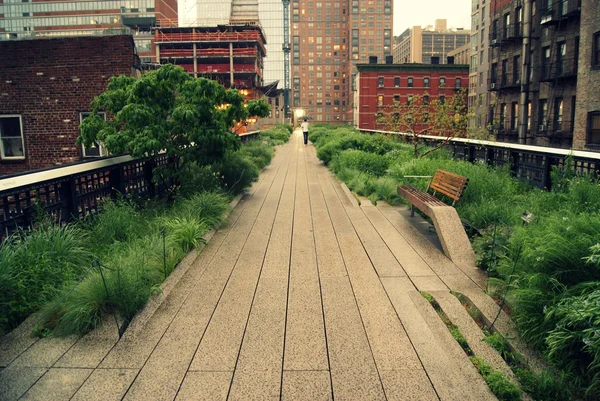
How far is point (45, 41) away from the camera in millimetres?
15484

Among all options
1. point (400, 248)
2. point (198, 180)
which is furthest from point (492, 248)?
point (198, 180)

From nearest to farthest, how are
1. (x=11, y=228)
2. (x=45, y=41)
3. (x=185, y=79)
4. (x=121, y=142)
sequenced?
(x=11, y=228) → (x=121, y=142) → (x=185, y=79) → (x=45, y=41)

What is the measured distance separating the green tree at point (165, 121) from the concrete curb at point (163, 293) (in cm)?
225

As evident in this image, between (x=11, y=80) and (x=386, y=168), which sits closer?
(x=386, y=168)

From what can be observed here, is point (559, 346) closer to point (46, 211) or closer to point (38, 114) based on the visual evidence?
point (46, 211)

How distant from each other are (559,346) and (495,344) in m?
0.63

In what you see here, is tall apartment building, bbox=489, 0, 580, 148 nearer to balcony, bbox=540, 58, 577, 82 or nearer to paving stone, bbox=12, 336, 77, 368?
balcony, bbox=540, 58, 577, 82

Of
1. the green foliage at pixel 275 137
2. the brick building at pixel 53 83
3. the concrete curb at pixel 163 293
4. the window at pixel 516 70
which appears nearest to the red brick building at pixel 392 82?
the green foliage at pixel 275 137

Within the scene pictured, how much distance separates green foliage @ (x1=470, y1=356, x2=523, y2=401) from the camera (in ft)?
10.6

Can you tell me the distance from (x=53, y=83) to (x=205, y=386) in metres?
15.1

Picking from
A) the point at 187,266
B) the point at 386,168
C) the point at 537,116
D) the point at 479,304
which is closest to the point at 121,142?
the point at 187,266

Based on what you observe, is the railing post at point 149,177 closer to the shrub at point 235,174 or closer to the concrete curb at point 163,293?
the shrub at point 235,174

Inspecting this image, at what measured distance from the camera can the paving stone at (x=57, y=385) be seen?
3318 millimetres

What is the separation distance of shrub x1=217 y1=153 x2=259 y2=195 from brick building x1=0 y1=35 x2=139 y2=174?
572cm
